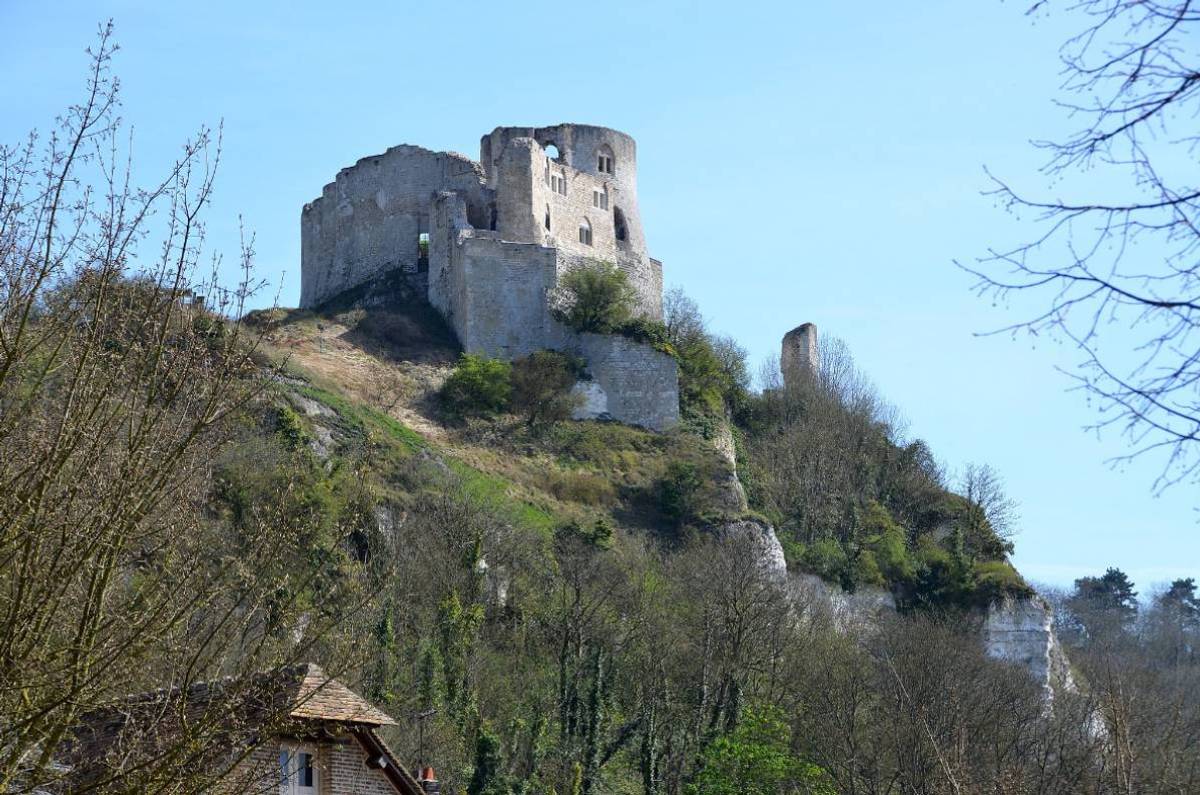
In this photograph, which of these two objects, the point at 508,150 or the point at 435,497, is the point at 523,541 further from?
the point at 508,150

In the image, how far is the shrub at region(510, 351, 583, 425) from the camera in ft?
167

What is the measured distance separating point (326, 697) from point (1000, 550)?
126 feet

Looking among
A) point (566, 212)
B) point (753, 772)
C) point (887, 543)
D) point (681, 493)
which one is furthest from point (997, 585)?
point (753, 772)

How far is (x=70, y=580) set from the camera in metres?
9.49

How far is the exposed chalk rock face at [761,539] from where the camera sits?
45750 mm

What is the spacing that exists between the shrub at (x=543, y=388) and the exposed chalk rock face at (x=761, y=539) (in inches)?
265

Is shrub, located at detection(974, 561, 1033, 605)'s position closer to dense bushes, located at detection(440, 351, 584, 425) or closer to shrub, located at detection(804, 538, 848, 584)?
shrub, located at detection(804, 538, 848, 584)

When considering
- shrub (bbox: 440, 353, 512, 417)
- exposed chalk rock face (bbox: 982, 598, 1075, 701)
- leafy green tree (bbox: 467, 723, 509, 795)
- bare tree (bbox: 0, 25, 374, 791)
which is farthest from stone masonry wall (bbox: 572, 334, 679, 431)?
bare tree (bbox: 0, 25, 374, 791)

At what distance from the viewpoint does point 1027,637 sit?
1913 inches

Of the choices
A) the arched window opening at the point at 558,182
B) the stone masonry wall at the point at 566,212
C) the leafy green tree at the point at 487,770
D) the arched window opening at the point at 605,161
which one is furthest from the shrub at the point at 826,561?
the leafy green tree at the point at 487,770

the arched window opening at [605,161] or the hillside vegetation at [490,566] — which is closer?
the hillside vegetation at [490,566]

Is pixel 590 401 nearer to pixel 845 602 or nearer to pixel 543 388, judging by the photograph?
pixel 543 388

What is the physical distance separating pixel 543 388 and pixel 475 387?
201 centimetres

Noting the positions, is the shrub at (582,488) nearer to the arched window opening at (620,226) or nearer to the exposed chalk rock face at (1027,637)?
the exposed chalk rock face at (1027,637)
